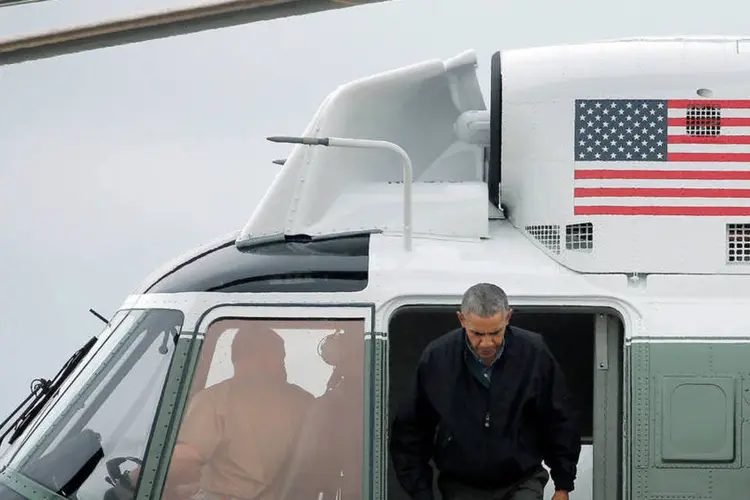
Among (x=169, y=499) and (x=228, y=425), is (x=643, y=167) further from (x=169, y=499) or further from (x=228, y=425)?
(x=169, y=499)

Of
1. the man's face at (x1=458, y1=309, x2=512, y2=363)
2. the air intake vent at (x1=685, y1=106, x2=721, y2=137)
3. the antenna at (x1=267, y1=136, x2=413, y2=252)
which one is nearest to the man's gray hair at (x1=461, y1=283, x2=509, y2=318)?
→ the man's face at (x1=458, y1=309, x2=512, y2=363)

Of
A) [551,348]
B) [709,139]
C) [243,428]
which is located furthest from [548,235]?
[243,428]

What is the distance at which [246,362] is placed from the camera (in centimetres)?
540

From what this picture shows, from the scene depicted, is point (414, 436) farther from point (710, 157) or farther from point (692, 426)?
point (710, 157)

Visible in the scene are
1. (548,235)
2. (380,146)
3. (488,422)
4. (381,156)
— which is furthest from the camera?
(381,156)

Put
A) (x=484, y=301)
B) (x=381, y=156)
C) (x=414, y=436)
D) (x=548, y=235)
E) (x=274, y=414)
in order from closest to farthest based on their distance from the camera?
(x=484, y=301) < (x=414, y=436) < (x=274, y=414) < (x=548, y=235) < (x=381, y=156)

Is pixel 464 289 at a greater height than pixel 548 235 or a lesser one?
lesser

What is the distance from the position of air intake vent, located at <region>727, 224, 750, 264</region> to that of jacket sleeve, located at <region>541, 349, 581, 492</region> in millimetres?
963

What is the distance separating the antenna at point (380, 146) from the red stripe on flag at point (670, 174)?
77 centimetres

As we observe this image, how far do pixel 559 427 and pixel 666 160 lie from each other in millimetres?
1280

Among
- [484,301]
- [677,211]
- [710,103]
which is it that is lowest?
[484,301]

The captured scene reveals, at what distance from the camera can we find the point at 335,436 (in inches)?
209

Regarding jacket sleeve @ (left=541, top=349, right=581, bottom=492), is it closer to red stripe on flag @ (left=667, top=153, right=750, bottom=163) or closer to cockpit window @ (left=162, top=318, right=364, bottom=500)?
cockpit window @ (left=162, top=318, right=364, bottom=500)

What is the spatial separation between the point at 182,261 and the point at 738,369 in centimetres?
248
